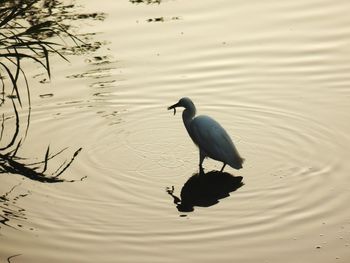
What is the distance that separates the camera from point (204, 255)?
20.1 feet

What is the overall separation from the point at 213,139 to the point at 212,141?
2 cm

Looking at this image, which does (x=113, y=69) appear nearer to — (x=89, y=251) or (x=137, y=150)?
(x=137, y=150)

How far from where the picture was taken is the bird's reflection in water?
718 cm

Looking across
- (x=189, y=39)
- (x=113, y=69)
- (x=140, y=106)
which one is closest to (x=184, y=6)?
(x=189, y=39)

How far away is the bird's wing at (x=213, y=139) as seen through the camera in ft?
25.1

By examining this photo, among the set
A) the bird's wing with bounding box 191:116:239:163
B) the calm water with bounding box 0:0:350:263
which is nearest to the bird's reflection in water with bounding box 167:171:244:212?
the calm water with bounding box 0:0:350:263

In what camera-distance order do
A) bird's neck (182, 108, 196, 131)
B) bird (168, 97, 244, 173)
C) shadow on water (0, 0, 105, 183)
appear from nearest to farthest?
shadow on water (0, 0, 105, 183) → bird (168, 97, 244, 173) → bird's neck (182, 108, 196, 131)

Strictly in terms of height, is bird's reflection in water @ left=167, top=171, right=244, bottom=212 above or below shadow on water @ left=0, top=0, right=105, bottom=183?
below

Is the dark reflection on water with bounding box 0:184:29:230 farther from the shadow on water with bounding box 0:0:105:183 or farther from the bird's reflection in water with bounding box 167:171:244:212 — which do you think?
the bird's reflection in water with bounding box 167:171:244:212

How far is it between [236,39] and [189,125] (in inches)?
122

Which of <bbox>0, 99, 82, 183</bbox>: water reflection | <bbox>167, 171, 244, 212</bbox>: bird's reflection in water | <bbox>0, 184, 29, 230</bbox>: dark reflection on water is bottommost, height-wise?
<bbox>167, 171, 244, 212</bbox>: bird's reflection in water

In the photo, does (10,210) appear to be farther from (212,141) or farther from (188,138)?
(188,138)

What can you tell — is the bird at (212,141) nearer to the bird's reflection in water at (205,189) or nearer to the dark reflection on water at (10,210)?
the bird's reflection in water at (205,189)

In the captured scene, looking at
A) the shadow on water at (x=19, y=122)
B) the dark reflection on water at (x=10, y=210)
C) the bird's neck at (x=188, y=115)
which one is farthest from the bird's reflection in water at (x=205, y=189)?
the dark reflection on water at (x=10, y=210)
